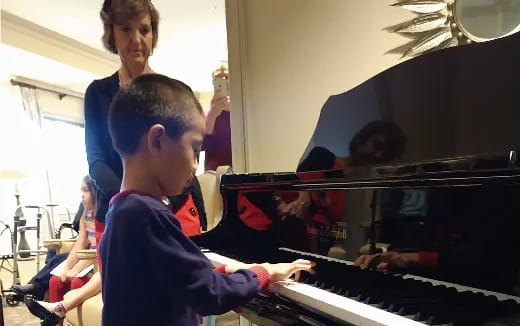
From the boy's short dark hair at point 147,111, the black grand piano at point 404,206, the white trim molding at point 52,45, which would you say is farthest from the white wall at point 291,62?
the white trim molding at point 52,45

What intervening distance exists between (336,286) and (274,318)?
7.6 inches

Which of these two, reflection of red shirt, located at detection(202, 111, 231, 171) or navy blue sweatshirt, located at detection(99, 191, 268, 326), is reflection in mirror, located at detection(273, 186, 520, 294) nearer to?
Result: navy blue sweatshirt, located at detection(99, 191, 268, 326)

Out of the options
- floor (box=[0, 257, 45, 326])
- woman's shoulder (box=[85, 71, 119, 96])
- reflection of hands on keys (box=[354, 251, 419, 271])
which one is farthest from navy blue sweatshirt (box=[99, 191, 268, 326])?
floor (box=[0, 257, 45, 326])

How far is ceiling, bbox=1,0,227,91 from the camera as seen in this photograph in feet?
14.3

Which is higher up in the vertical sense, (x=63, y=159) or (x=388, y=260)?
(x=63, y=159)

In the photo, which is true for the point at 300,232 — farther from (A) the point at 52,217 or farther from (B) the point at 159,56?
(A) the point at 52,217

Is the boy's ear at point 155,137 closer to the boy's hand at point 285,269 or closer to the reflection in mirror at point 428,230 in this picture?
the boy's hand at point 285,269

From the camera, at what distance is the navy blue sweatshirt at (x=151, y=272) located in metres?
0.87

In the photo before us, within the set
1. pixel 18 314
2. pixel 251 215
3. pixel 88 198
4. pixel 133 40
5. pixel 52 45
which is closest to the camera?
pixel 251 215

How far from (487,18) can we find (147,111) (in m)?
1.34

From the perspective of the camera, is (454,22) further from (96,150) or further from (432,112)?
(96,150)

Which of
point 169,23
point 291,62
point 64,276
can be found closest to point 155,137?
point 291,62

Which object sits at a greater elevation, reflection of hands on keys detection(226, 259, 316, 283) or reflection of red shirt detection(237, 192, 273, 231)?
reflection of red shirt detection(237, 192, 273, 231)

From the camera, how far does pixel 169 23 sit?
16.0 feet
